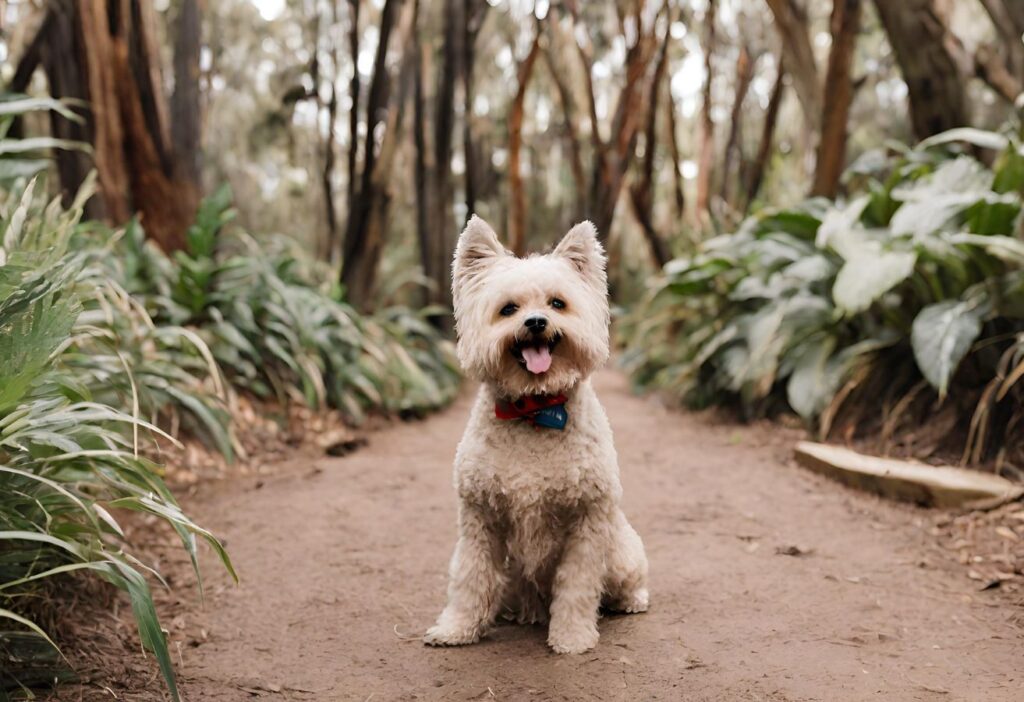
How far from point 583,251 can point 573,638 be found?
1300 mm

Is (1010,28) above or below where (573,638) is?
above

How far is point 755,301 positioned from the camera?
23.9 feet

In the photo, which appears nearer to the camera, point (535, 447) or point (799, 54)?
point (535, 447)

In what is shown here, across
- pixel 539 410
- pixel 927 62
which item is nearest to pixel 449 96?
pixel 927 62

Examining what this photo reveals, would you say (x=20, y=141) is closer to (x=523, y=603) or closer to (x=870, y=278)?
(x=523, y=603)

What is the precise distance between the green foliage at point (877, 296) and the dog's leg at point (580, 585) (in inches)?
95.4

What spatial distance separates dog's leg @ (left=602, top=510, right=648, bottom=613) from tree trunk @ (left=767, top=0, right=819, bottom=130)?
5978 millimetres

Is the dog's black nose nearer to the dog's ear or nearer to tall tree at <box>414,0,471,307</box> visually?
the dog's ear

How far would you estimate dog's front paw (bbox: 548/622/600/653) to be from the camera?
2.90 meters

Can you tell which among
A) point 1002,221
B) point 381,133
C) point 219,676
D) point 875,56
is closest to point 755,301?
point 1002,221

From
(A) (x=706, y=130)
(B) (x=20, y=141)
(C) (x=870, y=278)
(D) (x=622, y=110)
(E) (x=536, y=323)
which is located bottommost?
(E) (x=536, y=323)

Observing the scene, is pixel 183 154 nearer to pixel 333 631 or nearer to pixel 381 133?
pixel 381 133

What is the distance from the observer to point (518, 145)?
29.5ft

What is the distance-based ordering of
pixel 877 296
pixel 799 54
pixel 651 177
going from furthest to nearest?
pixel 651 177
pixel 799 54
pixel 877 296
